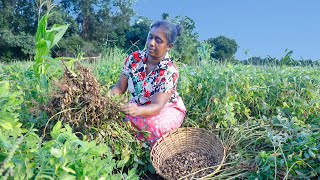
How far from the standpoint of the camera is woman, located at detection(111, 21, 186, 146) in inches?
112

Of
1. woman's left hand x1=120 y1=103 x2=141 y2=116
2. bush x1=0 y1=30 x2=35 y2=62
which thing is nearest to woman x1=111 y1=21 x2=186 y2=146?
woman's left hand x1=120 y1=103 x2=141 y2=116

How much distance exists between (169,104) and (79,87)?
101cm

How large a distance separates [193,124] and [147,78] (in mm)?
623

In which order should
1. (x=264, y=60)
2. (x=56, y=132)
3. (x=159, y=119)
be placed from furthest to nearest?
(x=264, y=60) → (x=159, y=119) → (x=56, y=132)

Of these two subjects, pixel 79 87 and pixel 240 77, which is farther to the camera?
pixel 240 77

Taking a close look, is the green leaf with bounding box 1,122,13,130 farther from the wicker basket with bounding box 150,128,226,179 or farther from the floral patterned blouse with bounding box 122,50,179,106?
the floral patterned blouse with bounding box 122,50,179,106

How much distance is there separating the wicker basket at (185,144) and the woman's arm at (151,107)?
204 millimetres

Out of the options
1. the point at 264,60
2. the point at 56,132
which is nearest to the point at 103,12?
the point at 264,60

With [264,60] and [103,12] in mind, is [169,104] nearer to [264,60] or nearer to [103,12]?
[264,60]

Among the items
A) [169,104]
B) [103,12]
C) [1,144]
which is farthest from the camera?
[103,12]

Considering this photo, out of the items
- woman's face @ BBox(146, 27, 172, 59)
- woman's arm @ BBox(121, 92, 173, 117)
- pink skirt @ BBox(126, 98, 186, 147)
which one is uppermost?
woman's face @ BBox(146, 27, 172, 59)

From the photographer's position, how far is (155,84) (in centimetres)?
302

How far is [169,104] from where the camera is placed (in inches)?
122

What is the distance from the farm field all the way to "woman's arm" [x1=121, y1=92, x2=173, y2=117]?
0.32 feet
